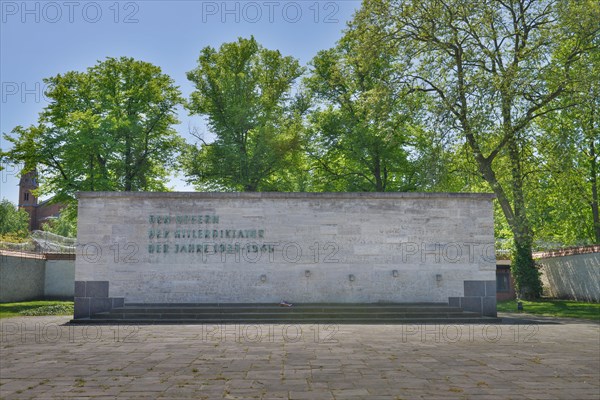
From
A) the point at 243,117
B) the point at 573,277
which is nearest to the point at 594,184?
the point at 573,277

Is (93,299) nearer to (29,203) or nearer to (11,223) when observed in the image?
(11,223)

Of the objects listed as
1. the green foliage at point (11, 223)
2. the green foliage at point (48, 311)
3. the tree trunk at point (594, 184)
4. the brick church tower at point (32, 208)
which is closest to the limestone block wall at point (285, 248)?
the green foliage at point (48, 311)

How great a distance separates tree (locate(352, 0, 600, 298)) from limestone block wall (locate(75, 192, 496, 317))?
7223mm

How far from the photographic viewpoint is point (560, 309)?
23.9 meters

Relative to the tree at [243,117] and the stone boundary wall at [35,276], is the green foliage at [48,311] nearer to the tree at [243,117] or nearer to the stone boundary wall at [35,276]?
the stone boundary wall at [35,276]

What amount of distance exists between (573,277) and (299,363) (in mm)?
24784

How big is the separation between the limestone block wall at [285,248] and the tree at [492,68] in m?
7.22

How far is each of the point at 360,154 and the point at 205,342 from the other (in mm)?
20793

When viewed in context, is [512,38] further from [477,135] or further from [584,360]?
[584,360]

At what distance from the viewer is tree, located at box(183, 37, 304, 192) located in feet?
105

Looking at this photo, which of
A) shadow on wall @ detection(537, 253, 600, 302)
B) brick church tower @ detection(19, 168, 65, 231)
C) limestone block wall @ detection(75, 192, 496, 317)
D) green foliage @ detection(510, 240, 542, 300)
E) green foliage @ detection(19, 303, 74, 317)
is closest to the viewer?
limestone block wall @ detection(75, 192, 496, 317)

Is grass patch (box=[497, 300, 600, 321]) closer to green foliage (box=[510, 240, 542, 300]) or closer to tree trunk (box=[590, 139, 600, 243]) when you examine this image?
green foliage (box=[510, 240, 542, 300])

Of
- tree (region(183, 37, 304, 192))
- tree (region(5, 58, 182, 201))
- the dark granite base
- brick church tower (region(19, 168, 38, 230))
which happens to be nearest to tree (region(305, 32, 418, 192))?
tree (region(183, 37, 304, 192))

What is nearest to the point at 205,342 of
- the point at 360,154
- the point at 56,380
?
the point at 56,380
